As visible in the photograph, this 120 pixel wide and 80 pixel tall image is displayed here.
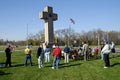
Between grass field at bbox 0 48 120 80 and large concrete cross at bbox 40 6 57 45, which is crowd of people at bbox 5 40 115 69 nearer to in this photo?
grass field at bbox 0 48 120 80

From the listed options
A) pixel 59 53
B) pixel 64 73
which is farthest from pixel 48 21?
pixel 64 73

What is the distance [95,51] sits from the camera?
27.2 metres

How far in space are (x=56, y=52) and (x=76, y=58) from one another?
7.94 m

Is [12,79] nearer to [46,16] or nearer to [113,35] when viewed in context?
[46,16]

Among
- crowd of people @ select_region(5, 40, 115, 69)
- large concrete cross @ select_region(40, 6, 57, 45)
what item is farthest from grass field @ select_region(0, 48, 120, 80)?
large concrete cross @ select_region(40, 6, 57, 45)

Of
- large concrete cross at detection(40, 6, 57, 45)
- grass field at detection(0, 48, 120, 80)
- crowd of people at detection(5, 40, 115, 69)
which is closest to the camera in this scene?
grass field at detection(0, 48, 120, 80)

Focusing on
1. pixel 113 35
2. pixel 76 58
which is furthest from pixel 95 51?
pixel 113 35

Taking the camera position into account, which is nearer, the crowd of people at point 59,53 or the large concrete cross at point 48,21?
the crowd of people at point 59,53

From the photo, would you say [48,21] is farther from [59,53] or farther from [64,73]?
[64,73]

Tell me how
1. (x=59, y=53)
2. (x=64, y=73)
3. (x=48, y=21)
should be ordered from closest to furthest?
(x=64, y=73)
(x=59, y=53)
(x=48, y=21)

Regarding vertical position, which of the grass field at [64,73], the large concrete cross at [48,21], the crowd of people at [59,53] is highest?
the large concrete cross at [48,21]

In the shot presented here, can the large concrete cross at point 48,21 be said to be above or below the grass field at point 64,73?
above

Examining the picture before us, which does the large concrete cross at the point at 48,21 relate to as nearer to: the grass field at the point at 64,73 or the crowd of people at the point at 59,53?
the crowd of people at the point at 59,53

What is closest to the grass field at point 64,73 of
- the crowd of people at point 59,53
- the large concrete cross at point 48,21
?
the crowd of people at point 59,53
